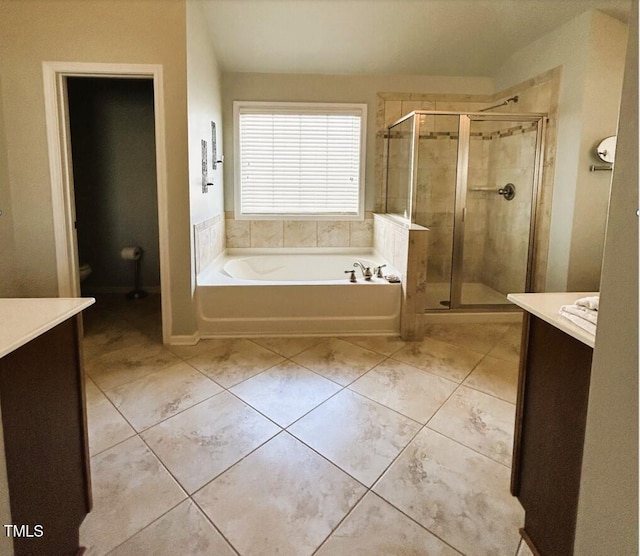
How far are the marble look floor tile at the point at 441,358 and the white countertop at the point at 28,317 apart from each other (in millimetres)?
2070

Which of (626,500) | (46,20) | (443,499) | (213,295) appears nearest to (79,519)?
(443,499)

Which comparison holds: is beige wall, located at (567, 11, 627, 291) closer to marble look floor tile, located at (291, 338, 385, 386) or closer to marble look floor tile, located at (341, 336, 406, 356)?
marble look floor tile, located at (341, 336, 406, 356)

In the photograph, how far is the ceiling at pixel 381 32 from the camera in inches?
122

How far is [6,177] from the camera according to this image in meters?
2.67

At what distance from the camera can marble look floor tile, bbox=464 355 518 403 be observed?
7.71ft

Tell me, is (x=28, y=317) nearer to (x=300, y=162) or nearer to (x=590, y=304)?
(x=590, y=304)

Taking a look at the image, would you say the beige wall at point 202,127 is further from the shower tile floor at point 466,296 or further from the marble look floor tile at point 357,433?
the shower tile floor at point 466,296

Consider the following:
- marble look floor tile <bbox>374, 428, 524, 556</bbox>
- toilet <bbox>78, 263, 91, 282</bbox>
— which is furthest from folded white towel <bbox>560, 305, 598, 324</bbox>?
toilet <bbox>78, 263, 91, 282</bbox>

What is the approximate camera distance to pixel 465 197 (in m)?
3.72

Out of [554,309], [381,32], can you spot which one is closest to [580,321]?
[554,309]

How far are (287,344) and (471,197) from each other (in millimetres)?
2319

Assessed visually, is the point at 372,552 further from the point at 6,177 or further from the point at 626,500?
the point at 6,177

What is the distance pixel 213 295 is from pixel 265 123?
2.03 meters

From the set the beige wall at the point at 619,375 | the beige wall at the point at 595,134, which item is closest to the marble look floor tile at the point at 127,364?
the beige wall at the point at 619,375
